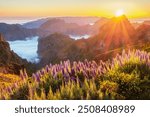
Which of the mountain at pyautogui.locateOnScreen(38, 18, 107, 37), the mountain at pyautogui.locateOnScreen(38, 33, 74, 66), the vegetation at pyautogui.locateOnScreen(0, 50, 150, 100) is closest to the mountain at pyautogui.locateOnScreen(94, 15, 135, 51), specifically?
the mountain at pyautogui.locateOnScreen(38, 18, 107, 37)

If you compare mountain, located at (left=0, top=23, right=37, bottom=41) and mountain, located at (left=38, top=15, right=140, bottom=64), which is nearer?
mountain, located at (left=0, top=23, right=37, bottom=41)

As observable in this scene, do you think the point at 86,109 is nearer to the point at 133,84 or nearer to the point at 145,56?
the point at 133,84

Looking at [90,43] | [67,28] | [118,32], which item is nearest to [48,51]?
[118,32]

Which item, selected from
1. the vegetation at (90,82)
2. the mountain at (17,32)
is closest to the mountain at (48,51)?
the mountain at (17,32)

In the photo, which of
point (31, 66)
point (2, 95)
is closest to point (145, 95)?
point (2, 95)

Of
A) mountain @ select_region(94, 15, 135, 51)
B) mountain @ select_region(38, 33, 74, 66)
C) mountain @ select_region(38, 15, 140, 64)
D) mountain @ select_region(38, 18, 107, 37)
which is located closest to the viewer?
mountain @ select_region(38, 18, 107, 37)

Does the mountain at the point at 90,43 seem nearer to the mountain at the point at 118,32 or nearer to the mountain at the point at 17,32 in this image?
the mountain at the point at 118,32

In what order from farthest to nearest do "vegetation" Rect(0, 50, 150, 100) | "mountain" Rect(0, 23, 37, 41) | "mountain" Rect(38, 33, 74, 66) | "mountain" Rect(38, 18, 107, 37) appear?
"mountain" Rect(38, 33, 74, 66), "mountain" Rect(0, 23, 37, 41), "mountain" Rect(38, 18, 107, 37), "vegetation" Rect(0, 50, 150, 100)

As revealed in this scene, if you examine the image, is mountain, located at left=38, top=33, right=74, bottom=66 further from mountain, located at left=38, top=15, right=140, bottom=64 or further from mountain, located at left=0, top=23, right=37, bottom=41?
mountain, located at left=0, top=23, right=37, bottom=41
